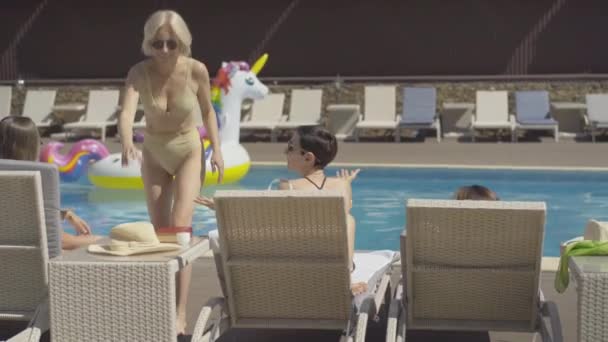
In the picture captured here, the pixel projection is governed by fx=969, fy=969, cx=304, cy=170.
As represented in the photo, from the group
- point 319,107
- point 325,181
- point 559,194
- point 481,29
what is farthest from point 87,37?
point 325,181

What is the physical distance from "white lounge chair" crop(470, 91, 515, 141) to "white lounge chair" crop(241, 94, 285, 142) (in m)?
3.22

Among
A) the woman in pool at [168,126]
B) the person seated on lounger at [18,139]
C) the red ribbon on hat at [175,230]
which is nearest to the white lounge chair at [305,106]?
the woman in pool at [168,126]

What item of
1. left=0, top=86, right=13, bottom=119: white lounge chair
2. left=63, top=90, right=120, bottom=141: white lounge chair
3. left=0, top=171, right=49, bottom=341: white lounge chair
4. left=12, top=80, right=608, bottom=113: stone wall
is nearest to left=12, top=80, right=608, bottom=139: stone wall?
left=12, top=80, right=608, bottom=113: stone wall

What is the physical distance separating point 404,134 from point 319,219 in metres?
12.8

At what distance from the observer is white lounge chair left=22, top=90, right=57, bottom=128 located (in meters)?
17.3

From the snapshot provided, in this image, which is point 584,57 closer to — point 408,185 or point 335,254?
point 408,185

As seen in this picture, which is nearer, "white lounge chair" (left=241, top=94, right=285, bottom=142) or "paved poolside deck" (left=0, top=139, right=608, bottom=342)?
"paved poolside deck" (left=0, top=139, right=608, bottom=342)

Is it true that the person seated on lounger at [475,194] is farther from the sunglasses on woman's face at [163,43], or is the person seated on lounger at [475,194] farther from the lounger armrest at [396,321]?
the sunglasses on woman's face at [163,43]

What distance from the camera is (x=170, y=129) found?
450 centimetres

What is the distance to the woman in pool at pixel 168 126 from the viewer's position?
14.4 ft

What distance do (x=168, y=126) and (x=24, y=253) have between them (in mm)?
1039

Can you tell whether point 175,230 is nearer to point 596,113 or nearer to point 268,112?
point 596,113

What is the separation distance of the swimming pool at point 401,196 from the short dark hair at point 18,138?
4.45 metres

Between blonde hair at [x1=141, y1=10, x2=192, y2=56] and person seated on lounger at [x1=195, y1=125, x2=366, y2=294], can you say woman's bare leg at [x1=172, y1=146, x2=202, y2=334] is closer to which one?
person seated on lounger at [x1=195, y1=125, x2=366, y2=294]
